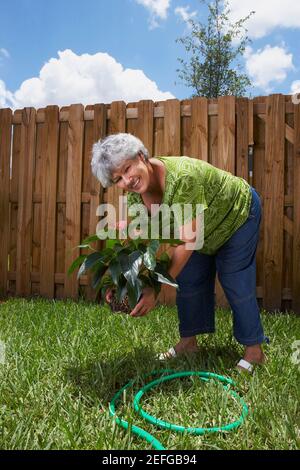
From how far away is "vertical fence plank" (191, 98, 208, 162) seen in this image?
4.39 m

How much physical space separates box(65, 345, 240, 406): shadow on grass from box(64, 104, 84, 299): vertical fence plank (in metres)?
2.21

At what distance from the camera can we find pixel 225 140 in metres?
4.35

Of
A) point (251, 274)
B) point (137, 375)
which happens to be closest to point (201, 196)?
point (251, 274)

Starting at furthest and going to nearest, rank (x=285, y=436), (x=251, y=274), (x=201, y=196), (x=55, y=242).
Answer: (x=55, y=242)
(x=251, y=274)
(x=201, y=196)
(x=285, y=436)

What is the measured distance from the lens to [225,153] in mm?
4344

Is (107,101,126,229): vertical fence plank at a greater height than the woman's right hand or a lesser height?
greater

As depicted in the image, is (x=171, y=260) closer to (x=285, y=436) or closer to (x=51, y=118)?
(x=285, y=436)

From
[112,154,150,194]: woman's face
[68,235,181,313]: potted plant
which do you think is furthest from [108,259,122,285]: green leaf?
[112,154,150,194]: woman's face

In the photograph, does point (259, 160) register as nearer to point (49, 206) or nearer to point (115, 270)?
point (49, 206)

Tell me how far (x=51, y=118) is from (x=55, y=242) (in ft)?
4.13

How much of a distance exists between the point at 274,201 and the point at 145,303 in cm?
244

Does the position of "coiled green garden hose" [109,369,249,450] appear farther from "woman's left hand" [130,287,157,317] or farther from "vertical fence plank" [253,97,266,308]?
"vertical fence plank" [253,97,266,308]

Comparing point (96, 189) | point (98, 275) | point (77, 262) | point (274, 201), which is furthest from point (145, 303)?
point (96, 189)
